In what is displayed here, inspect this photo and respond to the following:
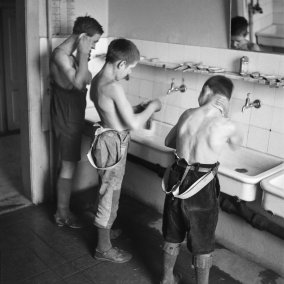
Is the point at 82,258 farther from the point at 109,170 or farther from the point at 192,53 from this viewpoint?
the point at 192,53

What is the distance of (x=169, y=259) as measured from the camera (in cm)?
296

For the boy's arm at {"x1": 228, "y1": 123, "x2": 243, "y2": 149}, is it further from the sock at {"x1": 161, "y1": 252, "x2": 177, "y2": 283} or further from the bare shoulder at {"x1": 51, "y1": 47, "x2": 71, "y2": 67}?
the bare shoulder at {"x1": 51, "y1": 47, "x2": 71, "y2": 67}

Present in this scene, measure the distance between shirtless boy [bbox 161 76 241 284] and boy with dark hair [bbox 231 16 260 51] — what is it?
75 centimetres

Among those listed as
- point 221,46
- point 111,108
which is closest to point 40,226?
point 111,108

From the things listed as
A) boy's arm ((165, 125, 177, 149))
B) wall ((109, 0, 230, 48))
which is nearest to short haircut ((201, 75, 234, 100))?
boy's arm ((165, 125, 177, 149))

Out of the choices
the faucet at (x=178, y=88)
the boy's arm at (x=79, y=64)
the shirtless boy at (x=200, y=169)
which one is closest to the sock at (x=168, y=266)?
the shirtless boy at (x=200, y=169)

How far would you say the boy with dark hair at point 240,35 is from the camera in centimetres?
328

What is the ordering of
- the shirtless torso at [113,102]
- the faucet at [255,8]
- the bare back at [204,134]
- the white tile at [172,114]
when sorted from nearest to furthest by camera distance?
the bare back at [204,134], the shirtless torso at [113,102], the faucet at [255,8], the white tile at [172,114]

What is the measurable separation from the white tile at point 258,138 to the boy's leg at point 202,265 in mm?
1065

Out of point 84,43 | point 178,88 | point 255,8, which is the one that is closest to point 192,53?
point 178,88

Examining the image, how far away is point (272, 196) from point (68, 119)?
1.94 m

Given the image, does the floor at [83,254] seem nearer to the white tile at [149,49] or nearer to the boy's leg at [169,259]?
the boy's leg at [169,259]

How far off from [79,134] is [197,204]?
1.52m

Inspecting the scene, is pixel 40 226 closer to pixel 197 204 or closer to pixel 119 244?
pixel 119 244
